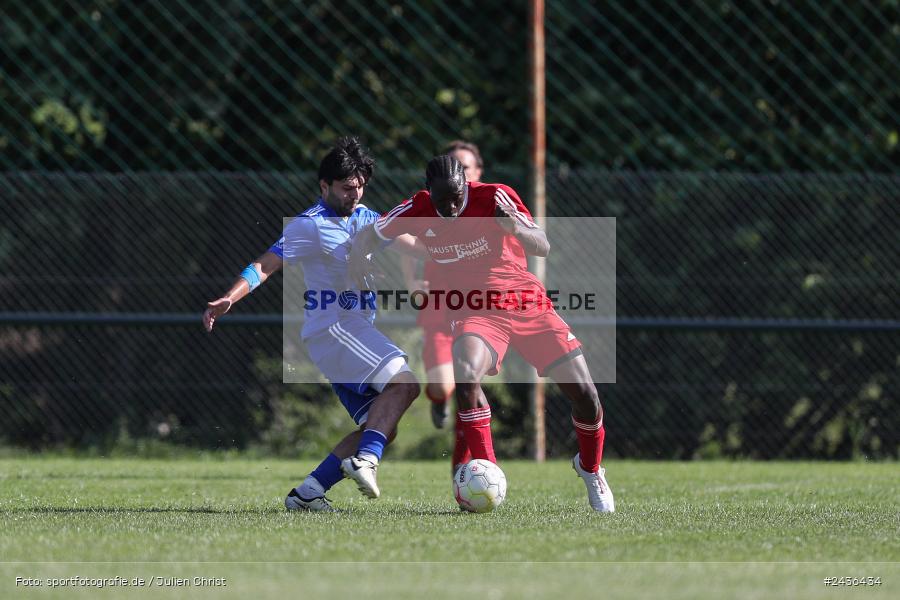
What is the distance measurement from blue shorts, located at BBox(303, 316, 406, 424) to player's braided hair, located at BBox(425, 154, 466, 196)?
0.89 meters

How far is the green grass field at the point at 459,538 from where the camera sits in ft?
13.8

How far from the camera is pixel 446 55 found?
40.6ft

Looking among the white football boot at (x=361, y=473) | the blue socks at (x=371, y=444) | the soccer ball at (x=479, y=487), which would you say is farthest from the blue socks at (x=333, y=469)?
the soccer ball at (x=479, y=487)

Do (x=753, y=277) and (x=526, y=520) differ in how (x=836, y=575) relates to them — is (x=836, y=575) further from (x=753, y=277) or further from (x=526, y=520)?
(x=753, y=277)

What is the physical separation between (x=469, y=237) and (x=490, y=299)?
13.9 inches

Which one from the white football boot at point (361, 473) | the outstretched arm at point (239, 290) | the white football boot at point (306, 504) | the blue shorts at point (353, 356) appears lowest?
the white football boot at point (306, 504)

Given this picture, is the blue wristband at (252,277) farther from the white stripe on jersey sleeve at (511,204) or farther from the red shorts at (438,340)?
the white stripe on jersey sleeve at (511,204)

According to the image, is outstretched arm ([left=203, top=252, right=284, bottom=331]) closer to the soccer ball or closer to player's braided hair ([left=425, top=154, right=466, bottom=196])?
player's braided hair ([left=425, top=154, right=466, bottom=196])

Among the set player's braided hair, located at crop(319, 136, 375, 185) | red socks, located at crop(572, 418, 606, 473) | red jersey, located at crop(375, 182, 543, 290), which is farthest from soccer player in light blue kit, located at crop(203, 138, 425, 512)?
red socks, located at crop(572, 418, 606, 473)

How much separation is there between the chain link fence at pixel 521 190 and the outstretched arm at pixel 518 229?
4.68 m

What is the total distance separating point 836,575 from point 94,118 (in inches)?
381

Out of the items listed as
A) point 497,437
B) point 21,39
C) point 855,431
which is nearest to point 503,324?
point 497,437

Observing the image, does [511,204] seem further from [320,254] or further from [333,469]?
[333,469]

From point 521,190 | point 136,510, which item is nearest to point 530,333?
point 136,510
